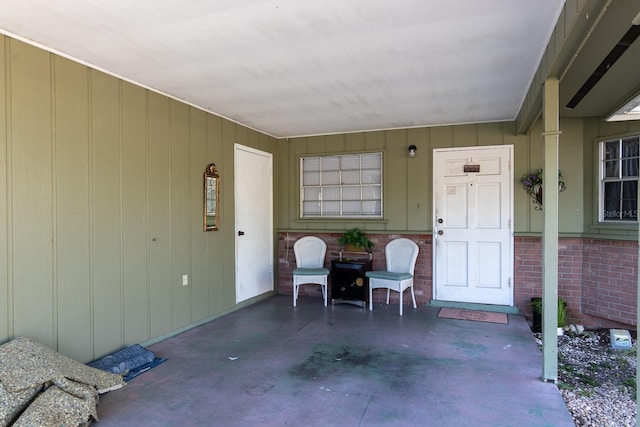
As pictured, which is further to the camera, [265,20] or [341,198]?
[341,198]

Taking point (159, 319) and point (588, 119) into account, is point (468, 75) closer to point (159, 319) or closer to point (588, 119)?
point (588, 119)

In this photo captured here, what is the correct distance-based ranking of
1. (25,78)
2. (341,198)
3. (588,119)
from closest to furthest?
1. (25,78)
2. (588,119)
3. (341,198)

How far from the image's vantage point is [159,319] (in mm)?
3846

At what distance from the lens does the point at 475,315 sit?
4.81 meters

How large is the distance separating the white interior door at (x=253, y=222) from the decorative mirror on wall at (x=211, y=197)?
45cm

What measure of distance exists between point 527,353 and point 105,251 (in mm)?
3819

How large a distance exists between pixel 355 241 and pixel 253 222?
145cm

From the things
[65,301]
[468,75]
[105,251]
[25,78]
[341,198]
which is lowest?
[65,301]

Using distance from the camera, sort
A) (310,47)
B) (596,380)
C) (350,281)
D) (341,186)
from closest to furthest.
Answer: (310,47)
(596,380)
(350,281)
(341,186)

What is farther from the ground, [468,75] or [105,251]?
[468,75]

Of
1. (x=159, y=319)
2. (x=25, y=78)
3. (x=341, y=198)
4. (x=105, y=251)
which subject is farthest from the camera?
(x=341, y=198)

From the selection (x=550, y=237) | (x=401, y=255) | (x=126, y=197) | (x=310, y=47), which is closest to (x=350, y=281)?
(x=401, y=255)

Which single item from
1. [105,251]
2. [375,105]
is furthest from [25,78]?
[375,105]

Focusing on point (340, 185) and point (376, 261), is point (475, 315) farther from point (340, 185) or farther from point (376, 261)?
point (340, 185)
